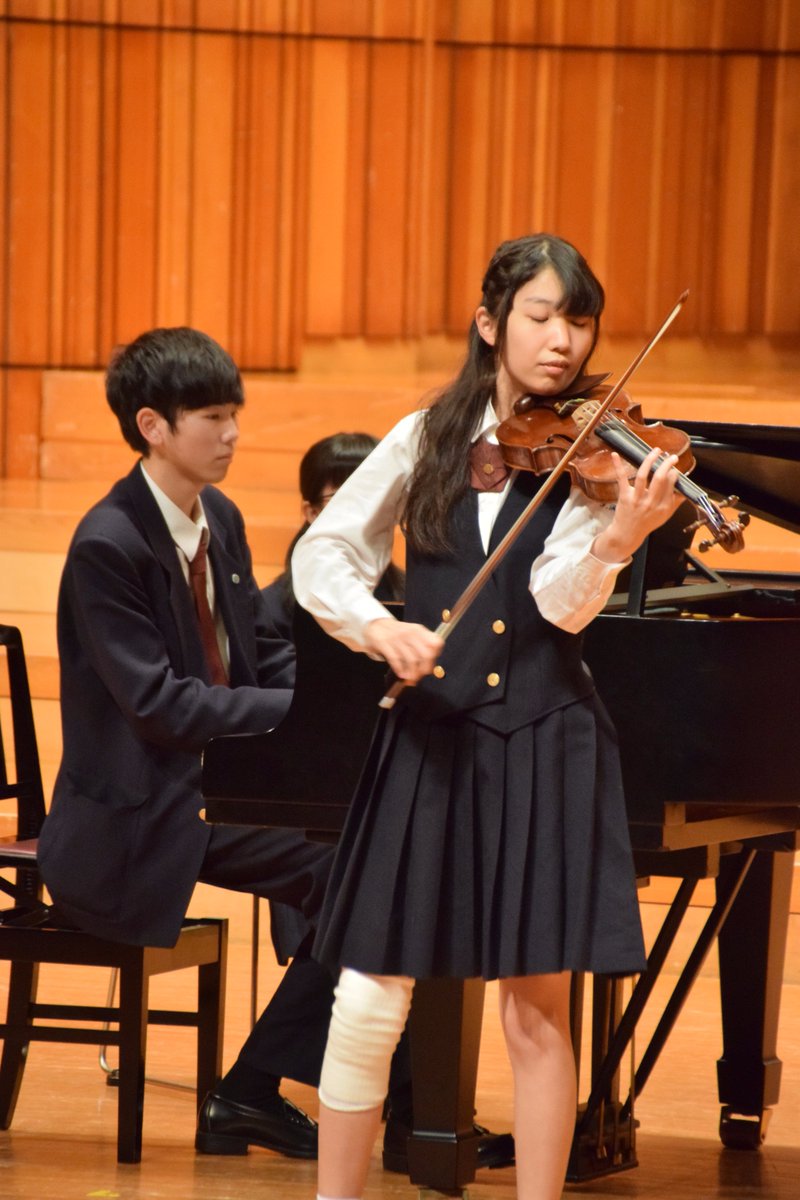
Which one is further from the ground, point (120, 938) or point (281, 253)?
point (281, 253)

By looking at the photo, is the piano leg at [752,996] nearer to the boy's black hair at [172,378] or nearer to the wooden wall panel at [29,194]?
the boy's black hair at [172,378]

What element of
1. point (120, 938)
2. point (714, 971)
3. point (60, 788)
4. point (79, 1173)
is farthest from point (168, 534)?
point (714, 971)

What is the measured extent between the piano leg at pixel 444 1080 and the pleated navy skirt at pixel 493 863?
419 millimetres

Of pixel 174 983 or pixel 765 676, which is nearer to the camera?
pixel 765 676

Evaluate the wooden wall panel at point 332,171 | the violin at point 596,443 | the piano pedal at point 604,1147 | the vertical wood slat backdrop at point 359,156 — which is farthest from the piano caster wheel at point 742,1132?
the wooden wall panel at point 332,171

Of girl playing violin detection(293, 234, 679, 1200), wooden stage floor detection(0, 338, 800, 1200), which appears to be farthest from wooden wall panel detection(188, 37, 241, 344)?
girl playing violin detection(293, 234, 679, 1200)

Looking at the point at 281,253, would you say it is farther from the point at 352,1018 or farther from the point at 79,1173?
the point at 352,1018

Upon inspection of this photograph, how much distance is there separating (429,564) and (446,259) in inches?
191

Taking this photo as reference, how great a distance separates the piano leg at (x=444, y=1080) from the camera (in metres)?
2.42

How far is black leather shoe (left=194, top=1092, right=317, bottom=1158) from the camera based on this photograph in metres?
2.81

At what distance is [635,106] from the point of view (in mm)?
6574

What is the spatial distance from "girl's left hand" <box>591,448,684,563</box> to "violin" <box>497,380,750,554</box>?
0.04 metres

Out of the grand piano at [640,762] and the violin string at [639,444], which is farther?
the grand piano at [640,762]

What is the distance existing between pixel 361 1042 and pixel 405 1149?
2.88ft
